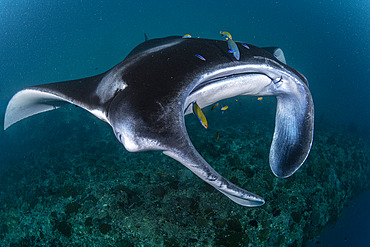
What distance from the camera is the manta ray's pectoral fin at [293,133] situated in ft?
7.18

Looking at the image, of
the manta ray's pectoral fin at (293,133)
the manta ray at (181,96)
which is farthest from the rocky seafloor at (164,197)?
the manta ray at (181,96)

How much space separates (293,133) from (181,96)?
1.82m

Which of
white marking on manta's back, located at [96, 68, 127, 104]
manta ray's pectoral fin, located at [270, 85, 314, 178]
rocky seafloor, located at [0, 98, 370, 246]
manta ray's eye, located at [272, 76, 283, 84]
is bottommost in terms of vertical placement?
rocky seafloor, located at [0, 98, 370, 246]

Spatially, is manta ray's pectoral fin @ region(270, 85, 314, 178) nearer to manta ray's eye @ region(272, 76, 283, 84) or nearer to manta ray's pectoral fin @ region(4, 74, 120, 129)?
manta ray's eye @ region(272, 76, 283, 84)

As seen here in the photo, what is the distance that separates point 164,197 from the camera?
12.1 ft

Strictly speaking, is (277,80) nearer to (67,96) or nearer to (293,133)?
(293,133)

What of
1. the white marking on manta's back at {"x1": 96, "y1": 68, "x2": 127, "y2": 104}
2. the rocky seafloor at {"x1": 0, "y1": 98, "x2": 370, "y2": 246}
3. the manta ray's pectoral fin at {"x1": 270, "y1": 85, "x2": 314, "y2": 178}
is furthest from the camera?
the rocky seafloor at {"x1": 0, "y1": 98, "x2": 370, "y2": 246}

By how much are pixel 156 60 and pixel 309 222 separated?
492 cm

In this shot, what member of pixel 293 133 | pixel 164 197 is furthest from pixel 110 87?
pixel 164 197

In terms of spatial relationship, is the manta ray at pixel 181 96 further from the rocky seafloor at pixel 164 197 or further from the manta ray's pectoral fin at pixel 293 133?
the rocky seafloor at pixel 164 197

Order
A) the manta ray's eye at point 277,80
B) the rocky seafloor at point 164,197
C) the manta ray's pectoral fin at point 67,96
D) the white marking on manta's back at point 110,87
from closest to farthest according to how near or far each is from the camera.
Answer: the white marking on manta's back at point 110,87 < the manta ray's pectoral fin at point 67,96 < the manta ray's eye at point 277,80 < the rocky seafloor at point 164,197

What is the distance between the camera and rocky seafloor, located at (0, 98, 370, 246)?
10.7 feet

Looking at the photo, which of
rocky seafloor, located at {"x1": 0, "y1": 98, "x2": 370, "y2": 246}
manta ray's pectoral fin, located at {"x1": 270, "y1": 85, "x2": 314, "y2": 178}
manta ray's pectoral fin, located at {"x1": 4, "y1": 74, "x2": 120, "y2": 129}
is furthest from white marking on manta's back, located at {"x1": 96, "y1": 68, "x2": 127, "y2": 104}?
rocky seafloor, located at {"x1": 0, "y1": 98, "x2": 370, "y2": 246}

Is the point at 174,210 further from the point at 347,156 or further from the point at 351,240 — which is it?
the point at 351,240
